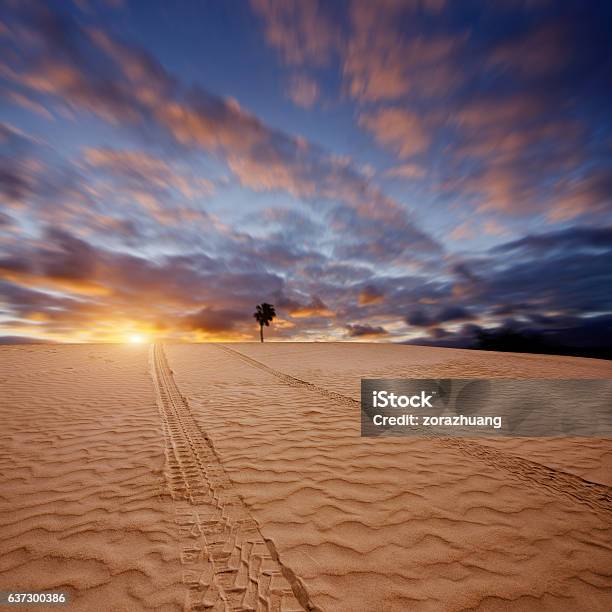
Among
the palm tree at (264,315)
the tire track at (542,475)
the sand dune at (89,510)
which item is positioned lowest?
the sand dune at (89,510)

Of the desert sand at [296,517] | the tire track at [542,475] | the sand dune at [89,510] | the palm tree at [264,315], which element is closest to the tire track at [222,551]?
the desert sand at [296,517]

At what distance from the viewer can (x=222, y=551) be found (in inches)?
122

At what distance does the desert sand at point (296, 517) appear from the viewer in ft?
8.88

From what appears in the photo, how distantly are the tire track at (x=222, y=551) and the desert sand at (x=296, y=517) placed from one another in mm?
18

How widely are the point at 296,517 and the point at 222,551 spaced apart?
3.15ft

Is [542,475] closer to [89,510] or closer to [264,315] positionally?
[89,510]

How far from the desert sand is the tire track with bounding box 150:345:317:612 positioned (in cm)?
2

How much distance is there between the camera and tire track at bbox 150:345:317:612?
2.59 m

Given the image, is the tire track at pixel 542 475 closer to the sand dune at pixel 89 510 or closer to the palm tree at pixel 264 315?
the sand dune at pixel 89 510

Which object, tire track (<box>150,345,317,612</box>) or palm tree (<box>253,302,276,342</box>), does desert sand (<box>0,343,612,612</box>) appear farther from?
palm tree (<box>253,302,276,342</box>)

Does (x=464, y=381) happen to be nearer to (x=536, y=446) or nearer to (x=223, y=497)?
(x=536, y=446)

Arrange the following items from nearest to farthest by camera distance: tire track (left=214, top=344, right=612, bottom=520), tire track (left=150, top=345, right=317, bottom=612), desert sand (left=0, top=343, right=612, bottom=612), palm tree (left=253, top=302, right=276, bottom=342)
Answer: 1. tire track (left=150, top=345, right=317, bottom=612)
2. desert sand (left=0, top=343, right=612, bottom=612)
3. tire track (left=214, top=344, right=612, bottom=520)
4. palm tree (left=253, top=302, right=276, bottom=342)

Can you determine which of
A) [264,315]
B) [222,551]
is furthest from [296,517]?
[264,315]

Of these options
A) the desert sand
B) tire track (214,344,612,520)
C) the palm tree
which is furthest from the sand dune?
the palm tree
